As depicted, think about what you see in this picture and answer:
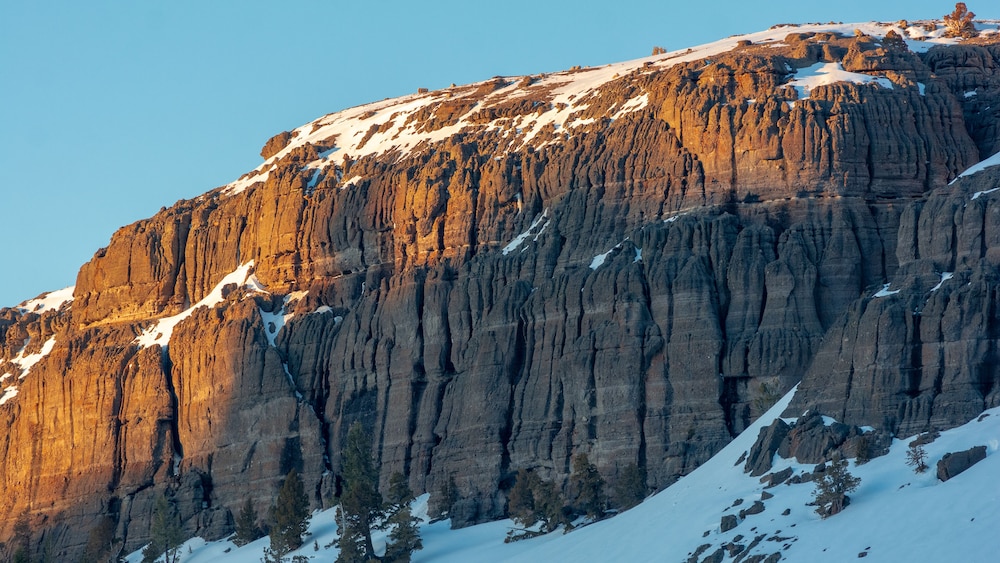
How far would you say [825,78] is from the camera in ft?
381

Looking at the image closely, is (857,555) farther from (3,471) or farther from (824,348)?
(3,471)

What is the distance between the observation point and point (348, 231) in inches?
5276

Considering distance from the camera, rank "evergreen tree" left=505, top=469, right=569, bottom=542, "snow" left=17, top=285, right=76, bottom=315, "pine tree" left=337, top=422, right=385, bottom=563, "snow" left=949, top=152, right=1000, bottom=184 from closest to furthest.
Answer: "snow" left=949, top=152, right=1000, bottom=184 < "evergreen tree" left=505, top=469, right=569, bottom=542 < "pine tree" left=337, top=422, right=385, bottom=563 < "snow" left=17, top=285, right=76, bottom=315

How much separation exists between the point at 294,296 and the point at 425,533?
1167 inches

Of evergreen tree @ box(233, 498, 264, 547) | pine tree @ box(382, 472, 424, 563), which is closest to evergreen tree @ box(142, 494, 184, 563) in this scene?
evergreen tree @ box(233, 498, 264, 547)

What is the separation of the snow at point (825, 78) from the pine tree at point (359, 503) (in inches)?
1330

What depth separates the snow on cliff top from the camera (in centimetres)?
12925

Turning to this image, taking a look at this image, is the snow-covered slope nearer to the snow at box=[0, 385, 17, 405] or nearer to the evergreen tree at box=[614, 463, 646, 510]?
the evergreen tree at box=[614, 463, 646, 510]

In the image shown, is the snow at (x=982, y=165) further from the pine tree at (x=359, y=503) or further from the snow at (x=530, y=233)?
the pine tree at (x=359, y=503)

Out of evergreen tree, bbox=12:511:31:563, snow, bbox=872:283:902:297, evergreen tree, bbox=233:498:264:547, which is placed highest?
snow, bbox=872:283:902:297

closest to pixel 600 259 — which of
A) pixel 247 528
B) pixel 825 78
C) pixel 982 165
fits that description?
pixel 825 78

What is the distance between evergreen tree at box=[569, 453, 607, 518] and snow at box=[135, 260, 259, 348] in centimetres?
4146

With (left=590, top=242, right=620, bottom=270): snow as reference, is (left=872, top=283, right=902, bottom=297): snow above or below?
below

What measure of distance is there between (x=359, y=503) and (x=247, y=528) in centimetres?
1754
